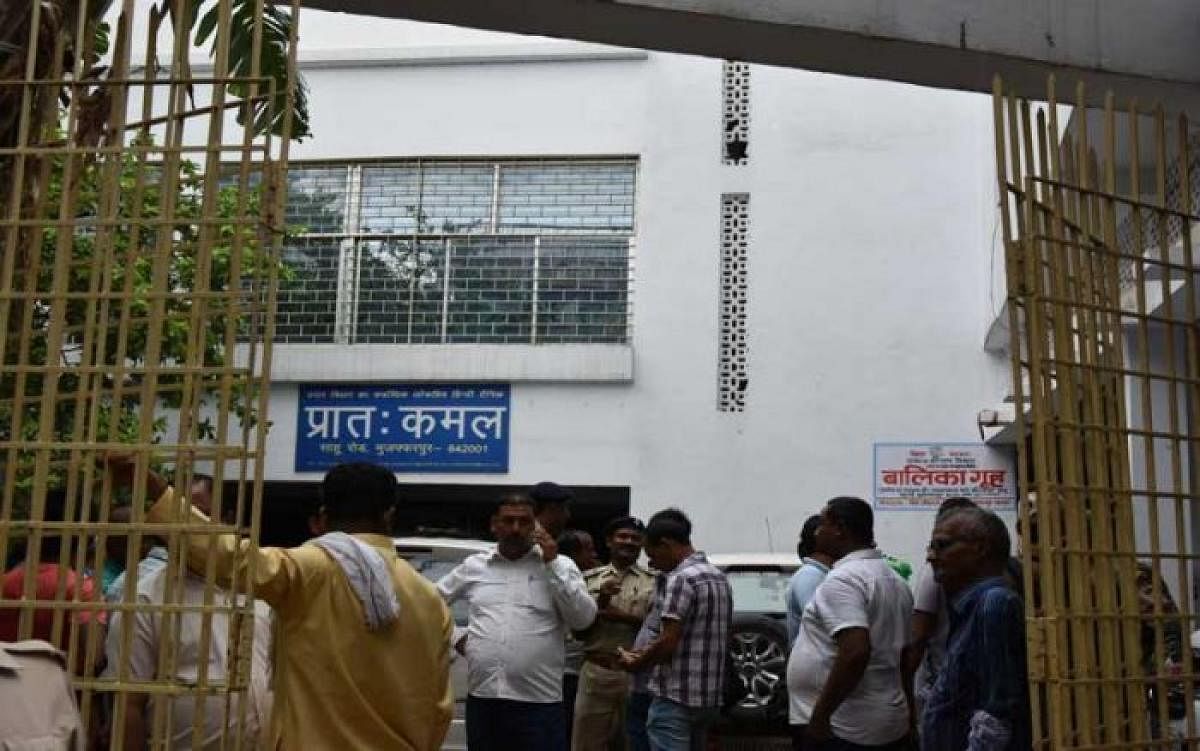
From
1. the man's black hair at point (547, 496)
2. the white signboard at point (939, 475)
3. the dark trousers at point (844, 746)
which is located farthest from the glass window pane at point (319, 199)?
the dark trousers at point (844, 746)

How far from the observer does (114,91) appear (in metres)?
3.99

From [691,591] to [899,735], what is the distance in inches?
58.5

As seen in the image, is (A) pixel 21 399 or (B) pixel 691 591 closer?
(A) pixel 21 399

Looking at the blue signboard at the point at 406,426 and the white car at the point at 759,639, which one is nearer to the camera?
the white car at the point at 759,639

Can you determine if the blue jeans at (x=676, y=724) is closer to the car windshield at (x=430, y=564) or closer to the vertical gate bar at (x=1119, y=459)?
the car windshield at (x=430, y=564)

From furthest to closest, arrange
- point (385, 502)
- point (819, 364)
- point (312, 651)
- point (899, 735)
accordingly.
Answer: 1. point (819, 364)
2. point (899, 735)
3. point (385, 502)
4. point (312, 651)

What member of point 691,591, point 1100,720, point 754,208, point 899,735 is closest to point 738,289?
point 754,208

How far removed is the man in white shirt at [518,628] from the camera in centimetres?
653

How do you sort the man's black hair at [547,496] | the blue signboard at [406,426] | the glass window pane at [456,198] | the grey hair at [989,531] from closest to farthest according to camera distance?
the grey hair at [989,531] < the man's black hair at [547,496] < the blue signboard at [406,426] < the glass window pane at [456,198]

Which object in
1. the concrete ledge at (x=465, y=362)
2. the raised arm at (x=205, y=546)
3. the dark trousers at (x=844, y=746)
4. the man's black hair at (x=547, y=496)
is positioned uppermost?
the concrete ledge at (x=465, y=362)

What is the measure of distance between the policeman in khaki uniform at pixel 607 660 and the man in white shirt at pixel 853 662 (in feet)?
6.46

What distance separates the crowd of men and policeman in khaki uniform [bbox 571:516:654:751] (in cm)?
1

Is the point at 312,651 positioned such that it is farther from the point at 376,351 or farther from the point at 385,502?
the point at 376,351

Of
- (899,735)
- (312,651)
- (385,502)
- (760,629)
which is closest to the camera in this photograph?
(312,651)
